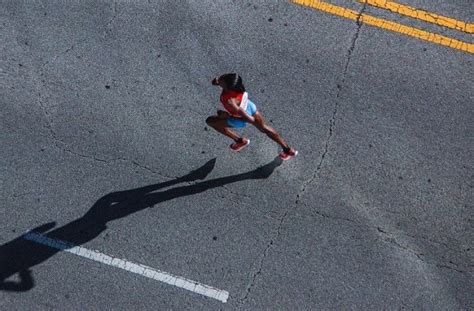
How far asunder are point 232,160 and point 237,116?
3.16 ft

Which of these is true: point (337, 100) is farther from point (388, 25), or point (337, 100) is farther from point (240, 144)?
point (240, 144)

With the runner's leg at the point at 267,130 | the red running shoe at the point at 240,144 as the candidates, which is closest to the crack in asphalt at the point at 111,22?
the red running shoe at the point at 240,144

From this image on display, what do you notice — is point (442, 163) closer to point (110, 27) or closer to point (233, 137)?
point (233, 137)

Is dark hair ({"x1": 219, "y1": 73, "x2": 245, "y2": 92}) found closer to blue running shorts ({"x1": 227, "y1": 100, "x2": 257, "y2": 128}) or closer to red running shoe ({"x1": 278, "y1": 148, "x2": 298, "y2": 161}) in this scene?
blue running shorts ({"x1": 227, "y1": 100, "x2": 257, "y2": 128})

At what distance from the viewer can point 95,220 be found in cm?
706

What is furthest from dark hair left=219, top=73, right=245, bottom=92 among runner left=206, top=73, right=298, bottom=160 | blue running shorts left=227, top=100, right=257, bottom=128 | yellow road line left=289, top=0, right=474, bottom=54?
yellow road line left=289, top=0, right=474, bottom=54

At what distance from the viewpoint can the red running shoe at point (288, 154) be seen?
7094mm

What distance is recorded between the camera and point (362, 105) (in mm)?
7352

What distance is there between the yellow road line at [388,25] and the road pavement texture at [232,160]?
0.26 feet

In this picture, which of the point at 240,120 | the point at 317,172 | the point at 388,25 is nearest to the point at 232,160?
the point at 240,120

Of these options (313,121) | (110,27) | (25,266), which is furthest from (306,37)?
(25,266)

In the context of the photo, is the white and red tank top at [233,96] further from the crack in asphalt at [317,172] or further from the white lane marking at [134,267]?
the white lane marking at [134,267]

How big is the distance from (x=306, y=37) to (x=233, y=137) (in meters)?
1.76

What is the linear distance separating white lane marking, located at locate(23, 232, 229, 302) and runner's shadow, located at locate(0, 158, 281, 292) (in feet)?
0.17
